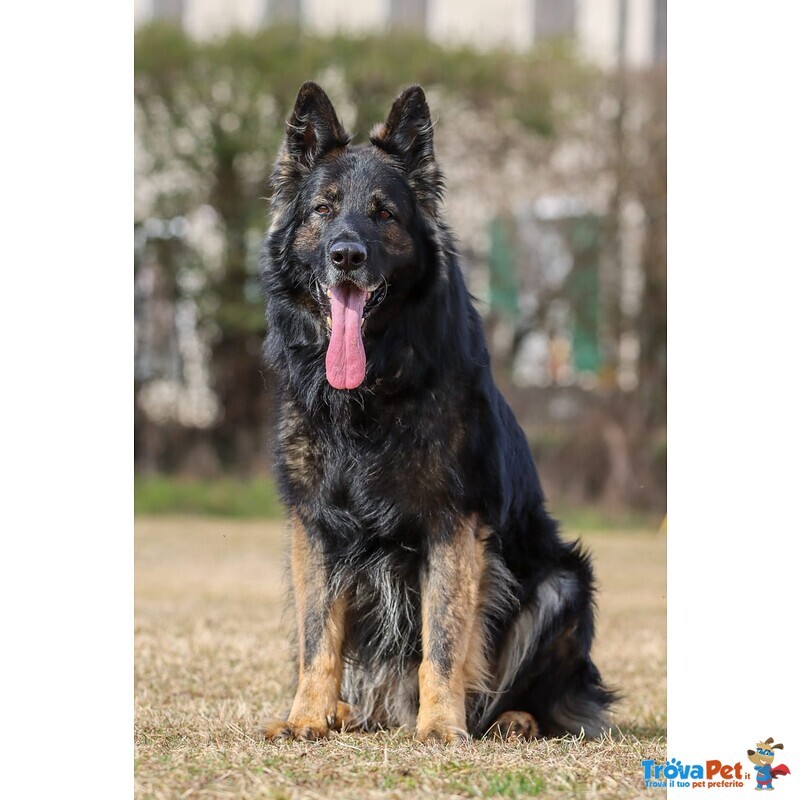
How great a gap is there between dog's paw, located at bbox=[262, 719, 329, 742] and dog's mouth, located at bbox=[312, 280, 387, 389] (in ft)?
4.58

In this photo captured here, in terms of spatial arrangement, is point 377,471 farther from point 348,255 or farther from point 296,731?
point 296,731

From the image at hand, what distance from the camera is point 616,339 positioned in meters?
16.4

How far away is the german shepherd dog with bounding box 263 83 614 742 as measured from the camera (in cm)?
470

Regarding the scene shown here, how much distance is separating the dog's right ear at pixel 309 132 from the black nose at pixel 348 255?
599 mm

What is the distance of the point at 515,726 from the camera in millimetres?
5027

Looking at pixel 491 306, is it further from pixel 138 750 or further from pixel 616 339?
pixel 138 750

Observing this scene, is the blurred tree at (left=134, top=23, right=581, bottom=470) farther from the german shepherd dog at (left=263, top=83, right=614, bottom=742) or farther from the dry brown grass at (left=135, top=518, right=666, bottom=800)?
the german shepherd dog at (left=263, top=83, right=614, bottom=742)

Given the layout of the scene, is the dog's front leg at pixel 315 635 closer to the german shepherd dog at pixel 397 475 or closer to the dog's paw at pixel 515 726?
the german shepherd dog at pixel 397 475

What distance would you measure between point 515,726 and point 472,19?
47.5 feet

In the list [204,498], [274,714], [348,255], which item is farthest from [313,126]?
[204,498]

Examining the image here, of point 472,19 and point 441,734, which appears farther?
point 472,19

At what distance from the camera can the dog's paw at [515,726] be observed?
499 centimetres

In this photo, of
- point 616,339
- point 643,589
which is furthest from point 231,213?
point 643,589
